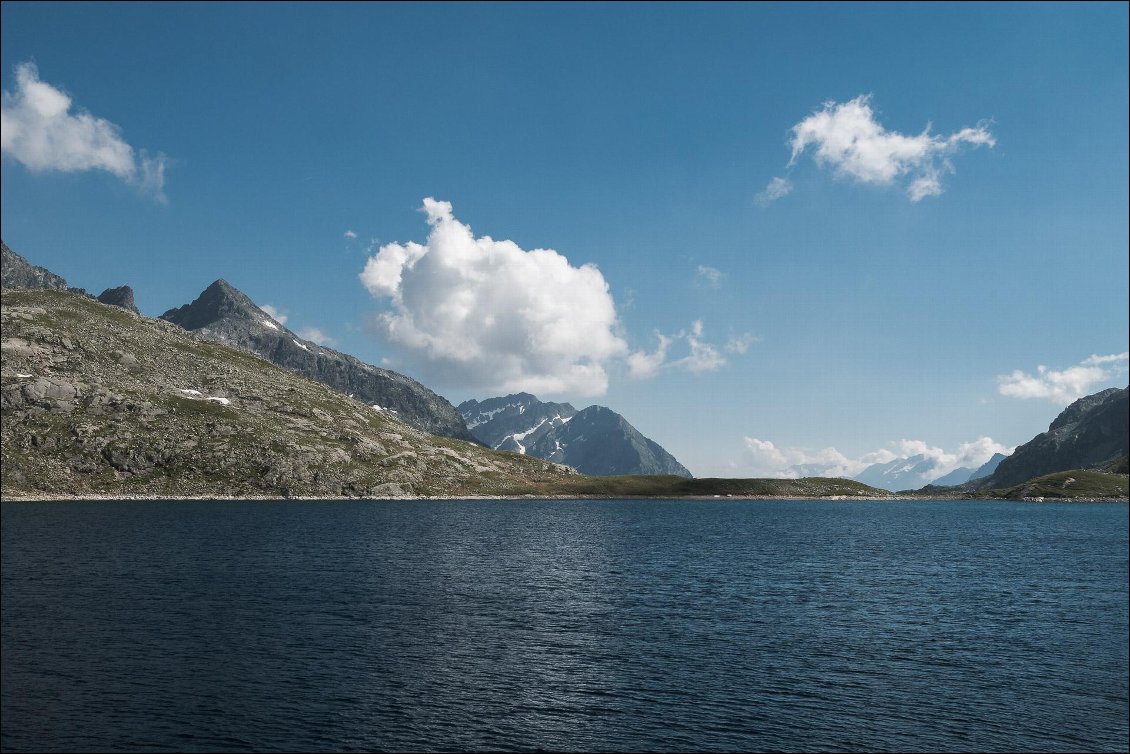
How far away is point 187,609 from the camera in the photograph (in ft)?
232

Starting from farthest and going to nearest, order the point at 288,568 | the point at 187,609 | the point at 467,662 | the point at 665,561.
Answer: the point at 665,561 < the point at 288,568 < the point at 187,609 < the point at 467,662

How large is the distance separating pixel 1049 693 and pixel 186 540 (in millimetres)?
127895

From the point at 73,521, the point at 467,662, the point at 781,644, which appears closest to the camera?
the point at 467,662

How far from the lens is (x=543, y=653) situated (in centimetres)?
5809

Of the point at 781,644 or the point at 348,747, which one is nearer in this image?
the point at 348,747

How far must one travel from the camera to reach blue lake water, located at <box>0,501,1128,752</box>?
41.2 metres

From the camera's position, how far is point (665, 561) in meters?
121

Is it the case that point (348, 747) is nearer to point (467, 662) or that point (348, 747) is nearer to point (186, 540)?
point (467, 662)

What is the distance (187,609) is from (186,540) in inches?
2542

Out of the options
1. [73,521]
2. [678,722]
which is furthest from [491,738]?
[73,521]

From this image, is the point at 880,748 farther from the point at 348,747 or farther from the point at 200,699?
the point at 200,699

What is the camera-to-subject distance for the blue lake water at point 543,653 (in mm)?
41219

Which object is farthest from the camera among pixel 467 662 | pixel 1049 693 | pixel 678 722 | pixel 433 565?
pixel 433 565

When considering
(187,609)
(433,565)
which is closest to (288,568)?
(433,565)
